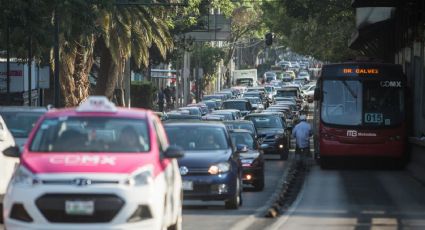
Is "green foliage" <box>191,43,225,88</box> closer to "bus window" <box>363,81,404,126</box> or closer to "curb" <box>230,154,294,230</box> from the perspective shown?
"bus window" <box>363,81,404,126</box>

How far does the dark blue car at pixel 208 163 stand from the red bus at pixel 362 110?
545 inches

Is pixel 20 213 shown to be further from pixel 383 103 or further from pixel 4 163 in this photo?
pixel 383 103

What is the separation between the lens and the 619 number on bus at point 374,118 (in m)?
35.2

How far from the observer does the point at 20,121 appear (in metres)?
22.2

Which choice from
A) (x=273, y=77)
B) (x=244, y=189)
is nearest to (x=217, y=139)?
(x=244, y=189)

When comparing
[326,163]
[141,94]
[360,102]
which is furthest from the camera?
[141,94]

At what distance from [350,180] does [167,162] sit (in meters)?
18.9

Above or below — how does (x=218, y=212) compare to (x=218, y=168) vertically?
below

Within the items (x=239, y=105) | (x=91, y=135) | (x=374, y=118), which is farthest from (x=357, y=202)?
(x=239, y=105)

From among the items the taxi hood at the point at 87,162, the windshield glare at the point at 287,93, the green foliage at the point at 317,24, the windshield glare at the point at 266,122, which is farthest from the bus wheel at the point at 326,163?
the windshield glare at the point at 287,93

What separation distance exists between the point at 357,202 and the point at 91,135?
40.7 ft

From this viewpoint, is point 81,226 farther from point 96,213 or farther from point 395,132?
point 395,132

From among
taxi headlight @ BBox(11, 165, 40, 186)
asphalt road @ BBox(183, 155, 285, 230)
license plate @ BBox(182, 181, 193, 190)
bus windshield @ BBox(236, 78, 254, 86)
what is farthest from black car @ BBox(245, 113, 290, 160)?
bus windshield @ BBox(236, 78, 254, 86)

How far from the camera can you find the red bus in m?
35.2
